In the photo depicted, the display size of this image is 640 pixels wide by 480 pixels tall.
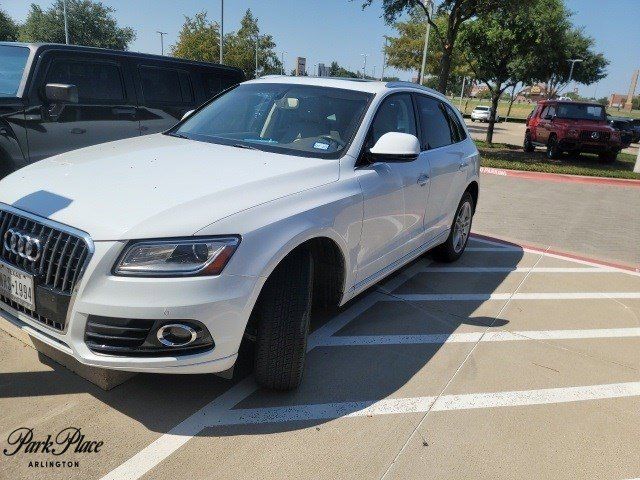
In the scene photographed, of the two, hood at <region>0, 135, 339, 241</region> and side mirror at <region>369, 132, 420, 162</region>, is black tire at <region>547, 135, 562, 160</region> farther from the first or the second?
hood at <region>0, 135, 339, 241</region>

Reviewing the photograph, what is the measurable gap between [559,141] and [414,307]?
1412 cm

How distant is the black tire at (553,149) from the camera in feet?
54.5

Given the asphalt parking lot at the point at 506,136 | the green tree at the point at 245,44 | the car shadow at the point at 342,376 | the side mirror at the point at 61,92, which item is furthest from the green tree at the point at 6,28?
the car shadow at the point at 342,376

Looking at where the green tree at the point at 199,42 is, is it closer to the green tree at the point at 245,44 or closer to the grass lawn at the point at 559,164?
the green tree at the point at 245,44

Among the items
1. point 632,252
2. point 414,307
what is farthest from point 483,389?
point 632,252

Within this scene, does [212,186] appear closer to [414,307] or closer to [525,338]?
[414,307]

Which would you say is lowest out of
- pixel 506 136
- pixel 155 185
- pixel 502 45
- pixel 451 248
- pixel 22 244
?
pixel 506 136

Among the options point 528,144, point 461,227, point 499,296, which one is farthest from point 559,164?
point 499,296

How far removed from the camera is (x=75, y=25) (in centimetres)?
5469

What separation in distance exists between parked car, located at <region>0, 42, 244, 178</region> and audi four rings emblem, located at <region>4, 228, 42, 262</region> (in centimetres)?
327

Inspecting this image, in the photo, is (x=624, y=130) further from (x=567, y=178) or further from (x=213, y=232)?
(x=213, y=232)

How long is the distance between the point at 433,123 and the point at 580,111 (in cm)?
1433

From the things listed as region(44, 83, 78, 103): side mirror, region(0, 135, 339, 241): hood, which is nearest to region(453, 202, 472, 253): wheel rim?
region(0, 135, 339, 241): hood

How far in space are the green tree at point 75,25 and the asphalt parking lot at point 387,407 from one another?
58.3m
